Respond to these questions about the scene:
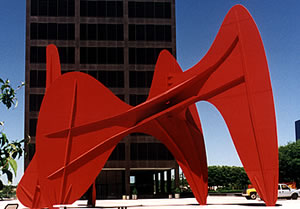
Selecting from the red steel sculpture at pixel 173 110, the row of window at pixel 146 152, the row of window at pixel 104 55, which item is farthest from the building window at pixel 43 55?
the red steel sculpture at pixel 173 110

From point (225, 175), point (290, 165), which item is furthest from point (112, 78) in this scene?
point (225, 175)

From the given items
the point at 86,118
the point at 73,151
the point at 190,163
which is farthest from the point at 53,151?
the point at 190,163

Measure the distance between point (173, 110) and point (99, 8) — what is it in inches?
1487

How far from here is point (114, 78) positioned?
53938 millimetres

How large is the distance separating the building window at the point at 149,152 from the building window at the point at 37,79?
14143mm

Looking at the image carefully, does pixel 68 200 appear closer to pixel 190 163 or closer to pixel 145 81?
pixel 190 163

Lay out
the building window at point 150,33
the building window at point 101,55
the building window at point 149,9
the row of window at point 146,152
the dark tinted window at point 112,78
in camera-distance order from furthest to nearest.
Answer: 1. the building window at point 149,9
2. the building window at point 150,33
3. the building window at point 101,55
4. the dark tinted window at point 112,78
5. the row of window at point 146,152

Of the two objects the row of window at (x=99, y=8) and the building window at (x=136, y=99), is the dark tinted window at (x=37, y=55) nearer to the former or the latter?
the row of window at (x=99, y=8)

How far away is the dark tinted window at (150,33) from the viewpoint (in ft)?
180

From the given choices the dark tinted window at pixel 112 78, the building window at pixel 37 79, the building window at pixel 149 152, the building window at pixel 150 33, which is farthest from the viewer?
the building window at pixel 150 33

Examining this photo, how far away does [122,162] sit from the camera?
170 feet

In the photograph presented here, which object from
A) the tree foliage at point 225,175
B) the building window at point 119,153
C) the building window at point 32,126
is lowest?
the tree foliage at point 225,175

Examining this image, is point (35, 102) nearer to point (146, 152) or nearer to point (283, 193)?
point (146, 152)

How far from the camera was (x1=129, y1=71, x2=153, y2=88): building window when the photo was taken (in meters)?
53.9
